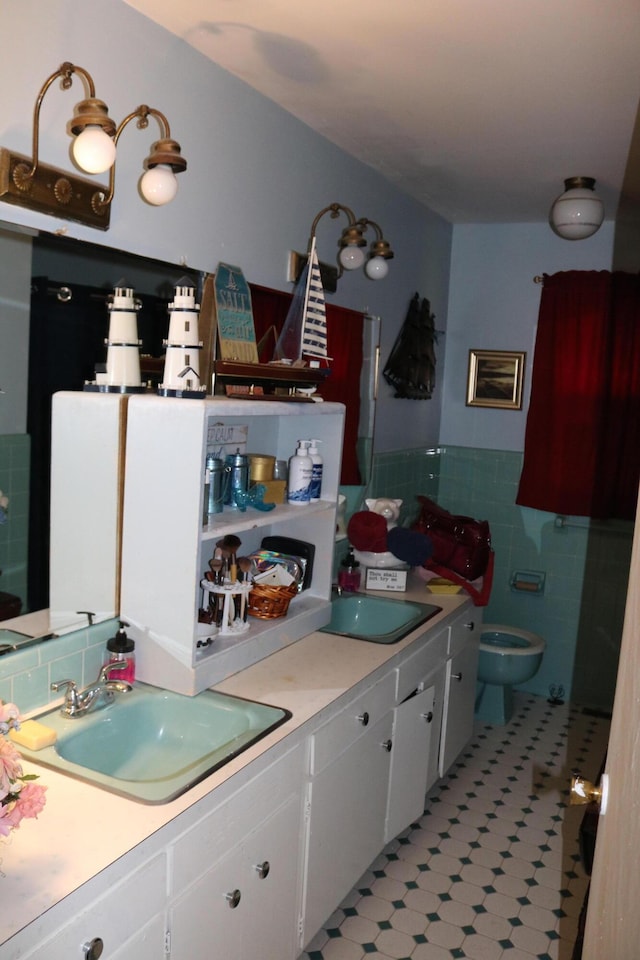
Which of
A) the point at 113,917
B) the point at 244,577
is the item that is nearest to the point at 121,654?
the point at 244,577

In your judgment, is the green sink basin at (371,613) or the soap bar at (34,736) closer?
the soap bar at (34,736)

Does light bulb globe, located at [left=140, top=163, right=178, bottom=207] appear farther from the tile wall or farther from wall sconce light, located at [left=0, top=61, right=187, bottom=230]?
the tile wall

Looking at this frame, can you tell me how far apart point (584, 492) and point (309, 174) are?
225 cm

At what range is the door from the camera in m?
0.91

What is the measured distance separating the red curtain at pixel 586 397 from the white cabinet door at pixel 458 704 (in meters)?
1.24

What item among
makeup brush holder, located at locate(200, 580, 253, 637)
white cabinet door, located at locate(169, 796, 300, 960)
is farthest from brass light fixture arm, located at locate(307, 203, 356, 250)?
white cabinet door, located at locate(169, 796, 300, 960)

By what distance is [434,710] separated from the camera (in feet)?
9.79

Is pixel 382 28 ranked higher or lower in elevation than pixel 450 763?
higher

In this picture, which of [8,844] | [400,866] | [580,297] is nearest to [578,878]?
[400,866]

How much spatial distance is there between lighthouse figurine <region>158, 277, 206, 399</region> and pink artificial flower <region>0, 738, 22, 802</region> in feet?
3.27

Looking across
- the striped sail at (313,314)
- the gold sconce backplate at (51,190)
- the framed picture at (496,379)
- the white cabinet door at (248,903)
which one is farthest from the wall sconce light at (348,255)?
the white cabinet door at (248,903)

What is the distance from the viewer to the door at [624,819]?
908 mm

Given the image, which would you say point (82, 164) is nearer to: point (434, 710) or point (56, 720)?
point (56, 720)

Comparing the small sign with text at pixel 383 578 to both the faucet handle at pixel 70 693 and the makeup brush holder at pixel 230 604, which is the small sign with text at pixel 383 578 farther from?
the faucet handle at pixel 70 693
